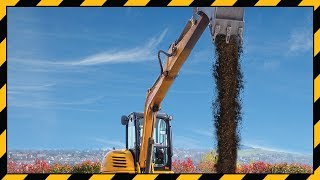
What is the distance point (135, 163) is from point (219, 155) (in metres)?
1.53

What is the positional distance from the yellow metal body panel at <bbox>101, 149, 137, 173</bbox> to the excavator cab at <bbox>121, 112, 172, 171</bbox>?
0.30ft

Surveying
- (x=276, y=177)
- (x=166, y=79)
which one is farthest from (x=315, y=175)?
(x=166, y=79)

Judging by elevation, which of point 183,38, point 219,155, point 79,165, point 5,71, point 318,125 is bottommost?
point 79,165

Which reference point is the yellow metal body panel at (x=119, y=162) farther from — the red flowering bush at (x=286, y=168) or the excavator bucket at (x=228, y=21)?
the red flowering bush at (x=286, y=168)

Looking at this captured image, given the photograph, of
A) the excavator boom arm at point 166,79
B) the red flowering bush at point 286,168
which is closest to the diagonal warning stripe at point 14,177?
the excavator boom arm at point 166,79

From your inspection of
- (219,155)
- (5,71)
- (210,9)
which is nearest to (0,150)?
(5,71)

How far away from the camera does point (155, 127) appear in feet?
29.1

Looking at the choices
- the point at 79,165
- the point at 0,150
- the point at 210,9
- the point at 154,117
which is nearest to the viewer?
the point at 0,150

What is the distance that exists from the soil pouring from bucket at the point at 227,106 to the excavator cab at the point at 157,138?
1.27 meters

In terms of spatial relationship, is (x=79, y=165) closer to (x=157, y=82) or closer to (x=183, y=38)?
(x=157, y=82)

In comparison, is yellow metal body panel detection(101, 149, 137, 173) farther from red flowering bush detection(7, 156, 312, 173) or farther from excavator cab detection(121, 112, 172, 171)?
red flowering bush detection(7, 156, 312, 173)

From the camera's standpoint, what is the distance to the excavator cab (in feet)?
29.1

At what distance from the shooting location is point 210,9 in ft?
19.4

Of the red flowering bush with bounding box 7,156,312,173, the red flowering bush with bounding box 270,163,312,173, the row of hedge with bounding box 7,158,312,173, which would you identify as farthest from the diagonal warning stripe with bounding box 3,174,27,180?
the red flowering bush with bounding box 270,163,312,173
